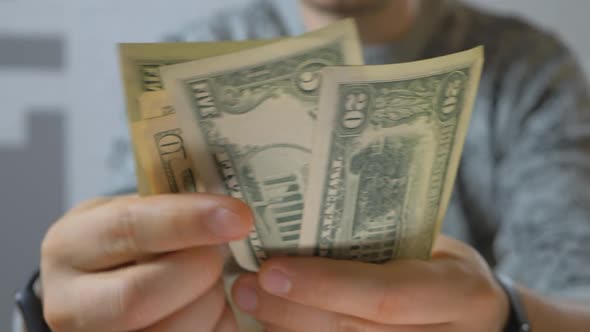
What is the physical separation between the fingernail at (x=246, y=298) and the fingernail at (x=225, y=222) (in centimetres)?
7

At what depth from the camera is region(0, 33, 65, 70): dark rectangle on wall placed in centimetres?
111

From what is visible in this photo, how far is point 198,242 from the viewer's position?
35 centimetres

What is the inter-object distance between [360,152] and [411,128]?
40 mm

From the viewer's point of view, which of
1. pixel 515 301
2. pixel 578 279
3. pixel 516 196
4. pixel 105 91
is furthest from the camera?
pixel 105 91

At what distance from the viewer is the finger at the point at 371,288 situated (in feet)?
1.19

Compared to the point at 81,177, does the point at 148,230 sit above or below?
above

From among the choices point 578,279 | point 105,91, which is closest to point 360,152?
point 578,279

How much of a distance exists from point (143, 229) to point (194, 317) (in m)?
0.08

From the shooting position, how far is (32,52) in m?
1.12

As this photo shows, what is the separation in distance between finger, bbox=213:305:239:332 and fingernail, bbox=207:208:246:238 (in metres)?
0.10

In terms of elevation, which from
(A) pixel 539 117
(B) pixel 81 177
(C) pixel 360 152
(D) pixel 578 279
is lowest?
(B) pixel 81 177

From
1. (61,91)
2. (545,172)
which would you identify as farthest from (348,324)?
(61,91)

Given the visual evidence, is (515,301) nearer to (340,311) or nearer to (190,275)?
(340,311)

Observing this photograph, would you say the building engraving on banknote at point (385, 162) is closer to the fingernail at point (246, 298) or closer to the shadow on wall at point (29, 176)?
the fingernail at point (246, 298)
